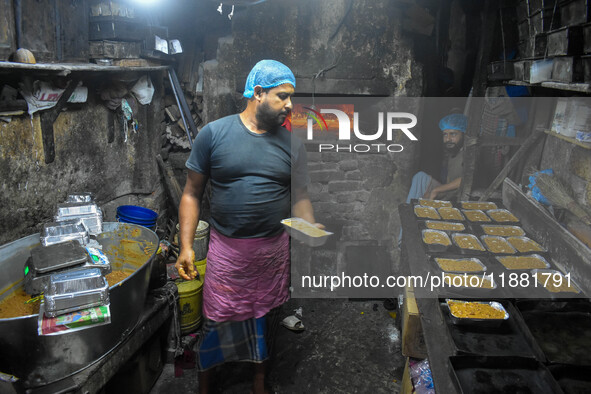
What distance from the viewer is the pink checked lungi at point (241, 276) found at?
126 inches

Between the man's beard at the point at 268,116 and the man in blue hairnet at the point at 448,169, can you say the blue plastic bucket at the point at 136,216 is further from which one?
the man in blue hairnet at the point at 448,169

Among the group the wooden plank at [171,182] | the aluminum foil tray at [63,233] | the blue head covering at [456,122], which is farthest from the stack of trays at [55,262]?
the blue head covering at [456,122]

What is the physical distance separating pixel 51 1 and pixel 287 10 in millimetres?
2576

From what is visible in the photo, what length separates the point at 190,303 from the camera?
166 inches

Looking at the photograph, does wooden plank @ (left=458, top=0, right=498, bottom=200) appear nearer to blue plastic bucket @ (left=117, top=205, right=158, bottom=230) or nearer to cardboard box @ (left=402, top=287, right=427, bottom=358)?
cardboard box @ (left=402, top=287, right=427, bottom=358)

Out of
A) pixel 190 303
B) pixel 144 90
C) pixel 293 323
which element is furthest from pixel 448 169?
pixel 144 90

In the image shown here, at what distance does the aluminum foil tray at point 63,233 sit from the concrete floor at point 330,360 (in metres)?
1.61

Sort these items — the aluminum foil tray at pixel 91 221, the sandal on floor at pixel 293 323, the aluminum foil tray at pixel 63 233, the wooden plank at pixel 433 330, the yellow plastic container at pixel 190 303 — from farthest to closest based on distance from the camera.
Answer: the sandal on floor at pixel 293 323
the yellow plastic container at pixel 190 303
the aluminum foil tray at pixel 91 221
the aluminum foil tray at pixel 63 233
the wooden plank at pixel 433 330

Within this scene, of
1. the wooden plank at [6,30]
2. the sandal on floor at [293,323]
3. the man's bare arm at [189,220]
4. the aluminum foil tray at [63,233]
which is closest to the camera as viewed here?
the aluminum foil tray at [63,233]

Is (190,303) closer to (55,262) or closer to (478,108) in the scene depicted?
(55,262)

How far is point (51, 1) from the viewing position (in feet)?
14.5

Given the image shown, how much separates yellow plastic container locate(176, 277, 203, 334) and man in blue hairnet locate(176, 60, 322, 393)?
2.96ft

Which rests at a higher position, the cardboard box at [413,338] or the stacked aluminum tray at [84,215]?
the stacked aluminum tray at [84,215]

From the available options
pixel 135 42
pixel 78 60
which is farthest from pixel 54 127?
pixel 135 42
